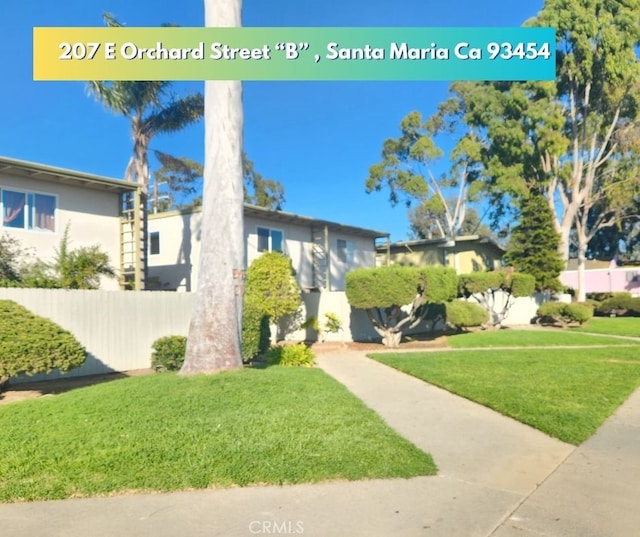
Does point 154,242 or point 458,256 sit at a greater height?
point 154,242

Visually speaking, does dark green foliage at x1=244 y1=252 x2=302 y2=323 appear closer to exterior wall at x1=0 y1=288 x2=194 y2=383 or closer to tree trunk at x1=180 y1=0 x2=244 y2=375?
exterior wall at x1=0 y1=288 x2=194 y2=383

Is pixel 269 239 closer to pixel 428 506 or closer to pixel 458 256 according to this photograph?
pixel 458 256

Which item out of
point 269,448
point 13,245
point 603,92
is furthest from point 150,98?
point 603,92

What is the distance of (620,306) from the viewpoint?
28.8m

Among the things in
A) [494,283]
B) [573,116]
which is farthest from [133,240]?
[573,116]

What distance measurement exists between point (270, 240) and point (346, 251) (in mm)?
5112

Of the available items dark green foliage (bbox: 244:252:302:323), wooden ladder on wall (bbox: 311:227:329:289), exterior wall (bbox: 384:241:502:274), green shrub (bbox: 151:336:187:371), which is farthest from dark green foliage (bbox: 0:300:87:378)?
exterior wall (bbox: 384:241:502:274)

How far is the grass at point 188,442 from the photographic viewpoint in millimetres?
4418

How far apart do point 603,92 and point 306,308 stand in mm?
22256

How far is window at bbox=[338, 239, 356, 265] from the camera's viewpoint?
2503cm

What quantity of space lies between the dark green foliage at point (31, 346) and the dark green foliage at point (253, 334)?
4.18 meters

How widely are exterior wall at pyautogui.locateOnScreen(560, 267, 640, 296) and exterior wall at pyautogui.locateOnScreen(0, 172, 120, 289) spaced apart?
117ft

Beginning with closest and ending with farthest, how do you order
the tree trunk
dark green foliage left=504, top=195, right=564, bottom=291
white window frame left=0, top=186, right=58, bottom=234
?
the tree trunk → white window frame left=0, top=186, right=58, bottom=234 → dark green foliage left=504, top=195, right=564, bottom=291

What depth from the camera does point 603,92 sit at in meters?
29.0
